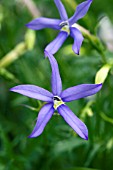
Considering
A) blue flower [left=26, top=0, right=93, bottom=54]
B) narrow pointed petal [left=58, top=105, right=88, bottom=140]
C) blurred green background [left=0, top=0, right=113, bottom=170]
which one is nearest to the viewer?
narrow pointed petal [left=58, top=105, right=88, bottom=140]

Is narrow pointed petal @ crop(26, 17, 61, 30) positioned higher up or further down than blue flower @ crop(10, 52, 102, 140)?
higher up

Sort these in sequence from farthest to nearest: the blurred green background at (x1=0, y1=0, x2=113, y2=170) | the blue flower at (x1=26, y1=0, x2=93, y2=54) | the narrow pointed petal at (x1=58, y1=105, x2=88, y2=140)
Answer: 1. the blurred green background at (x1=0, y1=0, x2=113, y2=170)
2. the blue flower at (x1=26, y1=0, x2=93, y2=54)
3. the narrow pointed petal at (x1=58, y1=105, x2=88, y2=140)

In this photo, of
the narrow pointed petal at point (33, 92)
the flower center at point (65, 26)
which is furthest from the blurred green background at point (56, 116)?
the narrow pointed petal at point (33, 92)

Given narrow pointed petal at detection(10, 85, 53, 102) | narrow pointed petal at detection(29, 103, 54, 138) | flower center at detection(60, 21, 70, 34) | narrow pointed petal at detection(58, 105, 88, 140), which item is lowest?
narrow pointed petal at detection(58, 105, 88, 140)

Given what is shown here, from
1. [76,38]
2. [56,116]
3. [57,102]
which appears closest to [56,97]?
[57,102]

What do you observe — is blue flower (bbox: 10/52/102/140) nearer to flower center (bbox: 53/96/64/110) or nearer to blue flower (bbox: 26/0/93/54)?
flower center (bbox: 53/96/64/110)

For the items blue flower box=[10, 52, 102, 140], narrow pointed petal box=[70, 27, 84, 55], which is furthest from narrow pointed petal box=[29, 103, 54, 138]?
narrow pointed petal box=[70, 27, 84, 55]

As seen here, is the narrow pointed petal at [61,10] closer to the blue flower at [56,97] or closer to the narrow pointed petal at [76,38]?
the narrow pointed petal at [76,38]
